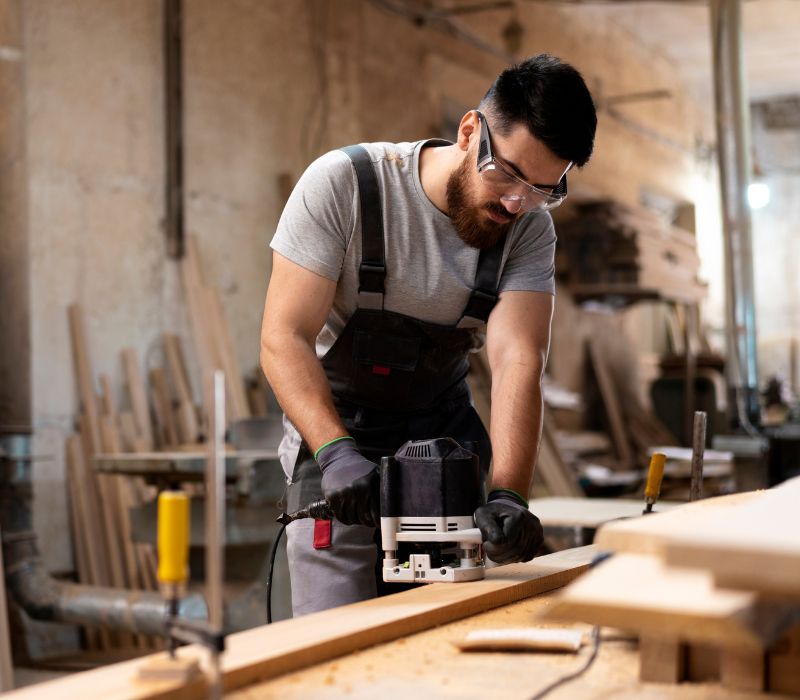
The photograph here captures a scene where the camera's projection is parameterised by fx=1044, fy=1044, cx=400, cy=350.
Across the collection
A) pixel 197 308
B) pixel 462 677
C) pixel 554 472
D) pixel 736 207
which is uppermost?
pixel 736 207

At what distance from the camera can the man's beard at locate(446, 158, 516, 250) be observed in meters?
2.43

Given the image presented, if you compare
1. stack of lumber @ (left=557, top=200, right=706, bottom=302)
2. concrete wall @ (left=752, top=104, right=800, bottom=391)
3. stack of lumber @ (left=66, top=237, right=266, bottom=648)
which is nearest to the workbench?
stack of lumber @ (left=66, top=237, right=266, bottom=648)

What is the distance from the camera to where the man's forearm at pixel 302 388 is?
2.24 metres

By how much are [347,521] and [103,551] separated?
333 centimetres

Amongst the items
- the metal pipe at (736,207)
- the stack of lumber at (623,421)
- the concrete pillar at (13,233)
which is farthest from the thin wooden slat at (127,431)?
the stack of lumber at (623,421)

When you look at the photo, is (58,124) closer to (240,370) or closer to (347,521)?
(240,370)

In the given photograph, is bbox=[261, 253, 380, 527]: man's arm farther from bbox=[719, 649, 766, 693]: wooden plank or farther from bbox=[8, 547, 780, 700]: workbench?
bbox=[719, 649, 766, 693]: wooden plank

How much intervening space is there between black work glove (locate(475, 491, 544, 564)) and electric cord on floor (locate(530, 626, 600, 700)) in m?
0.41

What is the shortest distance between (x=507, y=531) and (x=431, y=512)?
16 cm

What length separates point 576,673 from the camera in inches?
56.4

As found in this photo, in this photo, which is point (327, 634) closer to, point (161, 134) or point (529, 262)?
point (529, 262)

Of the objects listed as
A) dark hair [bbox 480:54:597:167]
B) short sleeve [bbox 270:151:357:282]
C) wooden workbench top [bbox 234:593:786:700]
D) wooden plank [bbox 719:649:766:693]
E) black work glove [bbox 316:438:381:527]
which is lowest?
wooden workbench top [bbox 234:593:786:700]

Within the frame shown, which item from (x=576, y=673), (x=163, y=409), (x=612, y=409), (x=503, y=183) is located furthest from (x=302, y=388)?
(x=612, y=409)

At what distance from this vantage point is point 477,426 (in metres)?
2.71
